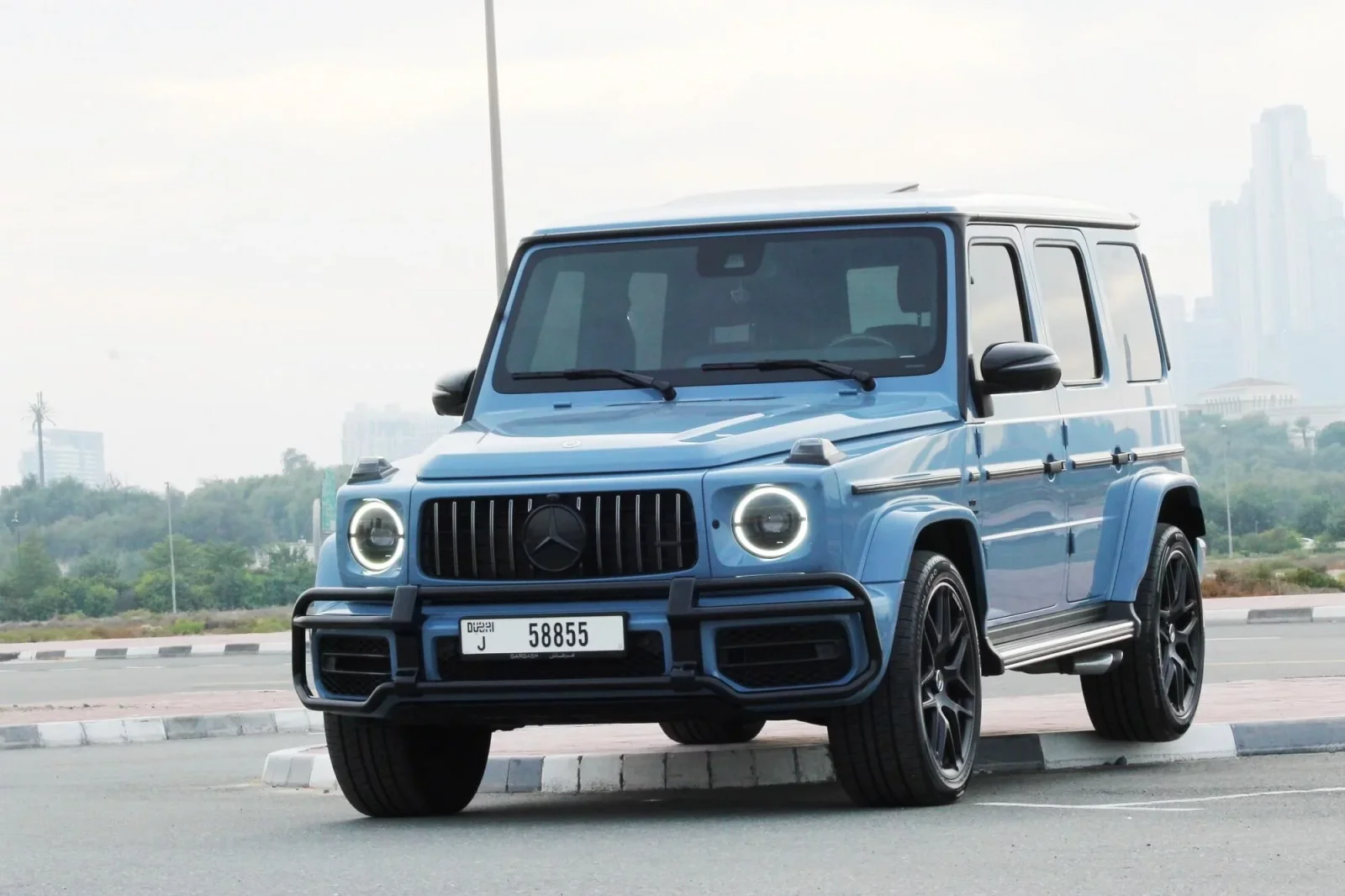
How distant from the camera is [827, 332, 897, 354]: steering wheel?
8.94 meters

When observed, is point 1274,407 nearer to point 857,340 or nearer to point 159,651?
point 159,651

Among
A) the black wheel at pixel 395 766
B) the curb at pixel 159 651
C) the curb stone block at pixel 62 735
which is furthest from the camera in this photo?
the curb at pixel 159 651

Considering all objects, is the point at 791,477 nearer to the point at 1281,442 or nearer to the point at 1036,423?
the point at 1036,423

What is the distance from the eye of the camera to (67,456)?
165 metres

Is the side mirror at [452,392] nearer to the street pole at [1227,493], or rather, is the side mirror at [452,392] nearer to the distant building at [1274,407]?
the street pole at [1227,493]

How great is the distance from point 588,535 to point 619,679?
0.47 m

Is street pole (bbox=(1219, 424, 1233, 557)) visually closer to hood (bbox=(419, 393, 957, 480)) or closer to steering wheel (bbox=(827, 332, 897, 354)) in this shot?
steering wheel (bbox=(827, 332, 897, 354))

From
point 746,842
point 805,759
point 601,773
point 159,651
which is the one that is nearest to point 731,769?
point 805,759

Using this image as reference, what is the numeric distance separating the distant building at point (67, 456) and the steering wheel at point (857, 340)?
125 meters

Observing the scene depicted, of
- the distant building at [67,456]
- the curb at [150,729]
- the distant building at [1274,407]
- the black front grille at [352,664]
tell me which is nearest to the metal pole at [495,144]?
the curb at [150,729]

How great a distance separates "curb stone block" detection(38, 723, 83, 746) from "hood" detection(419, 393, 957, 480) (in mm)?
7665

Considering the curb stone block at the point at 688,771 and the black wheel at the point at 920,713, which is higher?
the black wheel at the point at 920,713

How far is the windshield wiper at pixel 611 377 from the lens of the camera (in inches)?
346

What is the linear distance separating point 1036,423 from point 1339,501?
99.3m
